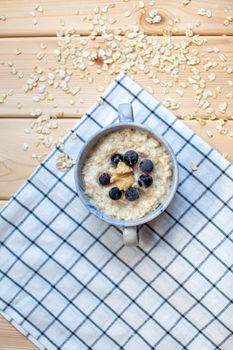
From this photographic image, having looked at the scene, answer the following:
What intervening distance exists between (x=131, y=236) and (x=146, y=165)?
5.2 inches

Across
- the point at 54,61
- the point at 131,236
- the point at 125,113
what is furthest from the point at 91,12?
the point at 131,236

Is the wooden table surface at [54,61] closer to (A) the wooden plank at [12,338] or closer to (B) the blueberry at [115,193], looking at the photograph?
(A) the wooden plank at [12,338]

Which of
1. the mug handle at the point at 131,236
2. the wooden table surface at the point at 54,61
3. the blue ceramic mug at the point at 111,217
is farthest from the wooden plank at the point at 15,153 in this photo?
the mug handle at the point at 131,236

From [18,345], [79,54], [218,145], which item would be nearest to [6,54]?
[79,54]

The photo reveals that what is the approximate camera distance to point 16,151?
4.08ft

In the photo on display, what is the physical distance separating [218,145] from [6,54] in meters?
0.46

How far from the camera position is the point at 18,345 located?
4.03 feet

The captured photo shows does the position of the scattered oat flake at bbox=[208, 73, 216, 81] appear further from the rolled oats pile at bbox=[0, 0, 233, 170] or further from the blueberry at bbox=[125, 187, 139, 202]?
the blueberry at bbox=[125, 187, 139, 202]

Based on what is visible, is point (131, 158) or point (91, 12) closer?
point (131, 158)

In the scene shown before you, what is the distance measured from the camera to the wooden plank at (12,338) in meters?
1.23

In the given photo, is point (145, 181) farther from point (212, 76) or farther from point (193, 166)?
point (212, 76)

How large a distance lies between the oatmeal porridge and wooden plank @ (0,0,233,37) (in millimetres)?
250

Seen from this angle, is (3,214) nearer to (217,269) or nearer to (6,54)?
(6,54)

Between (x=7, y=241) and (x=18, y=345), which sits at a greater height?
(x=7, y=241)
